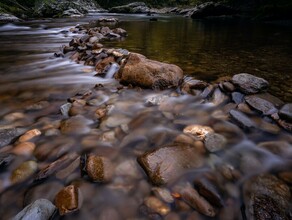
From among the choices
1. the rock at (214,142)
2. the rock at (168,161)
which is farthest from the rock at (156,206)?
the rock at (214,142)

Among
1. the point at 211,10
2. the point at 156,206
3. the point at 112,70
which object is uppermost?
the point at 156,206

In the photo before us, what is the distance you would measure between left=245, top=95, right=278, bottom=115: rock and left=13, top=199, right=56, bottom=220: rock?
2.97 meters

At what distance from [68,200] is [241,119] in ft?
7.85

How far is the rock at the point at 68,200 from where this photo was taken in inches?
74.0

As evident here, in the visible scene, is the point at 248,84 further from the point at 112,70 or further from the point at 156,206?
the point at 112,70

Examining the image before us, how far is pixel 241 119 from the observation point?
3.08 metres

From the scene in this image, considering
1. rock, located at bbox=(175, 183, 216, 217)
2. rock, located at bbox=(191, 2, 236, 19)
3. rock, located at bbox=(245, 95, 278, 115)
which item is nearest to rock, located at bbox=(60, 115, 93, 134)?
rock, located at bbox=(175, 183, 216, 217)

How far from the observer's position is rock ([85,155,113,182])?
221cm

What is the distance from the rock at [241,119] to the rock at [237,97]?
43 cm

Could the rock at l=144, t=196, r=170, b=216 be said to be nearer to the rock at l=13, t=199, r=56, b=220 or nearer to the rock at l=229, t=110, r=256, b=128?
the rock at l=13, t=199, r=56, b=220

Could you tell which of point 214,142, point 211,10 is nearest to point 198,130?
point 214,142

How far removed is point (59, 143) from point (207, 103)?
240 cm

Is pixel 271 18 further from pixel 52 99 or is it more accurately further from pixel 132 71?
pixel 52 99

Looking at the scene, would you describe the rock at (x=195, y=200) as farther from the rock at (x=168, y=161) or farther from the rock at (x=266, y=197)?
the rock at (x=266, y=197)
